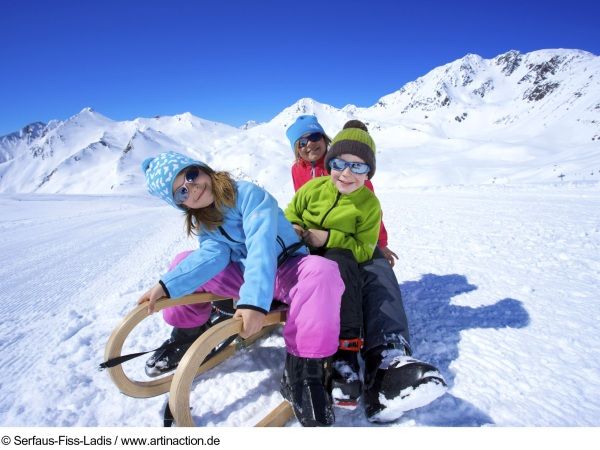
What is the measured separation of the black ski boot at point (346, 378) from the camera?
1554mm

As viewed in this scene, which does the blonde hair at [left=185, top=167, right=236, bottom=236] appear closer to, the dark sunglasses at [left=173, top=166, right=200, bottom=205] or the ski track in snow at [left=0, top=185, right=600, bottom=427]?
the dark sunglasses at [left=173, top=166, right=200, bottom=205]

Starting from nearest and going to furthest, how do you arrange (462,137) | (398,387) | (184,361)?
1. (184,361)
2. (398,387)
3. (462,137)

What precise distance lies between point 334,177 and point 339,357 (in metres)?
1.24

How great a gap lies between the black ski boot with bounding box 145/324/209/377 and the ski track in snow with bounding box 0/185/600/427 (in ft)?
0.60

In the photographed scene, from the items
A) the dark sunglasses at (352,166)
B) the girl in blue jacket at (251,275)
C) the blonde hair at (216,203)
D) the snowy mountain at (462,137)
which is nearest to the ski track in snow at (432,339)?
the girl in blue jacket at (251,275)

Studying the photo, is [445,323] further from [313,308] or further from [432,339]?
[313,308]

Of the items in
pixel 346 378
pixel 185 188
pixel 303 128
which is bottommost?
pixel 346 378

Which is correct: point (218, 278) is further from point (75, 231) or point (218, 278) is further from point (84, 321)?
point (75, 231)

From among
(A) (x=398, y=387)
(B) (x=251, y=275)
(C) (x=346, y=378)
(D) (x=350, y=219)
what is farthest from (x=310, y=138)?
(A) (x=398, y=387)

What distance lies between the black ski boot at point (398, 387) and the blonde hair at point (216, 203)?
1.23 m

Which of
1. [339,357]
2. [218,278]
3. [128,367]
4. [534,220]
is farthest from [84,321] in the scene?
[534,220]

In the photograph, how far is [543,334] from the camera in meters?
2.18

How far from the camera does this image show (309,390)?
60.4 inches

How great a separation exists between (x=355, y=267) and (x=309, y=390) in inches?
28.5
